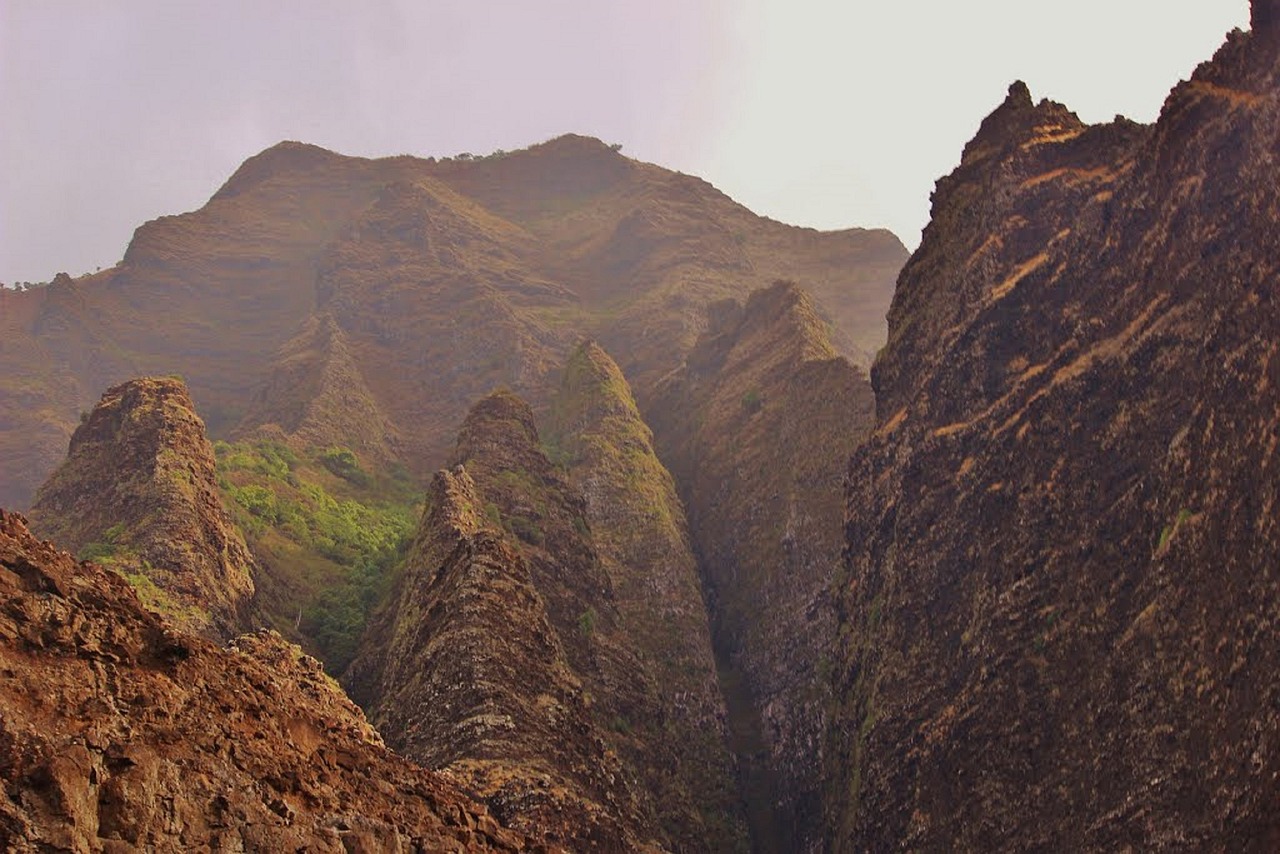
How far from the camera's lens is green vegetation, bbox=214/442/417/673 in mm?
56969

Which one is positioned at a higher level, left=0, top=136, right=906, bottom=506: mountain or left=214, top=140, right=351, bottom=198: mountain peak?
left=214, top=140, right=351, bottom=198: mountain peak

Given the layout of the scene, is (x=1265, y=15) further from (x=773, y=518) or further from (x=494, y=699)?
(x=773, y=518)

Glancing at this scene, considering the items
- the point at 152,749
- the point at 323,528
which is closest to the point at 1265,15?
the point at 152,749

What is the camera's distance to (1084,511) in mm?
37812

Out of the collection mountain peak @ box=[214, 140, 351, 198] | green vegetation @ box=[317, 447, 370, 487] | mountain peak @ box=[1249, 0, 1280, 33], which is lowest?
green vegetation @ box=[317, 447, 370, 487]

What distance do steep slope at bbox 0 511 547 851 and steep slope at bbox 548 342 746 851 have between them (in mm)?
26579

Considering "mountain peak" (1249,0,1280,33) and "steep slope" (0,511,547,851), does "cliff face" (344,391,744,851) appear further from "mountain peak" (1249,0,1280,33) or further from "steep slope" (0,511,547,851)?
"mountain peak" (1249,0,1280,33)

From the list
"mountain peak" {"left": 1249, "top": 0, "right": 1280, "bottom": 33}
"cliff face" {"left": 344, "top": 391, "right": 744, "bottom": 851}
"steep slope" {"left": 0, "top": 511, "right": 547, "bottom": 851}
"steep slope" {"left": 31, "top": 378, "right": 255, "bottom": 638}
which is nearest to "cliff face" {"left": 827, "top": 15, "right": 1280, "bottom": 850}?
"mountain peak" {"left": 1249, "top": 0, "right": 1280, "bottom": 33}

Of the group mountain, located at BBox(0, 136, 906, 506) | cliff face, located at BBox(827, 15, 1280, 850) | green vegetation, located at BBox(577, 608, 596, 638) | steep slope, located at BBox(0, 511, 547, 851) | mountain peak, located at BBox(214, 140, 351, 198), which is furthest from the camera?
mountain peak, located at BBox(214, 140, 351, 198)

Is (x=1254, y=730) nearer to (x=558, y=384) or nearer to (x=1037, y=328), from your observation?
(x=1037, y=328)

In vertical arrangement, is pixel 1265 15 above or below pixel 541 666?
above

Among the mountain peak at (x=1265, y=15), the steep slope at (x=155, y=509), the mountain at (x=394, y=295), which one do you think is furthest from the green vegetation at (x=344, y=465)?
the mountain peak at (x=1265, y=15)

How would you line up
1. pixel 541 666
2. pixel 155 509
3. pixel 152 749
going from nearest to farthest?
1. pixel 152 749
2. pixel 541 666
3. pixel 155 509

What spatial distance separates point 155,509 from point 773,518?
36317 millimetres
